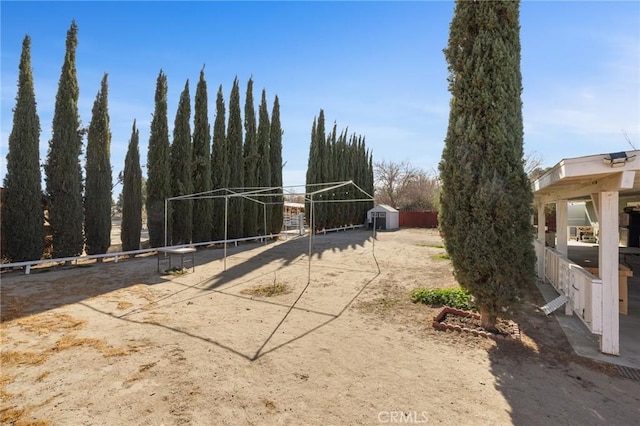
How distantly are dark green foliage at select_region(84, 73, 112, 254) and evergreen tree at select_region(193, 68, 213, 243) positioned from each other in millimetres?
3588

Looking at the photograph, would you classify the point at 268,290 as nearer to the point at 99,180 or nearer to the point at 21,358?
Result: the point at 21,358

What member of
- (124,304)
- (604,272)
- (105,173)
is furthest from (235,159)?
(604,272)

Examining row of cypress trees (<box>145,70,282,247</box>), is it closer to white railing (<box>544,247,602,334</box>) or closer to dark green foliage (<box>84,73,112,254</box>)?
dark green foliage (<box>84,73,112,254</box>)

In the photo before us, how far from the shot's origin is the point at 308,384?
301cm

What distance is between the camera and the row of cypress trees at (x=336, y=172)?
2417cm

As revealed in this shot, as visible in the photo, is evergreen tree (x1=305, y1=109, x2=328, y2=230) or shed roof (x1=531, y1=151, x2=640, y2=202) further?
evergreen tree (x1=305, y1=109, x2=328, y2=230)

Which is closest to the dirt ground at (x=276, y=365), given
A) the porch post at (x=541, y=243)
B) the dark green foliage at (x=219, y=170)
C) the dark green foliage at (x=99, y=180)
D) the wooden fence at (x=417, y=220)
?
the porch post at (x=541, y=243)

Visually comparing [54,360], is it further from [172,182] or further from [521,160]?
[172,182]

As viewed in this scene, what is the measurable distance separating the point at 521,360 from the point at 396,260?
741 cm

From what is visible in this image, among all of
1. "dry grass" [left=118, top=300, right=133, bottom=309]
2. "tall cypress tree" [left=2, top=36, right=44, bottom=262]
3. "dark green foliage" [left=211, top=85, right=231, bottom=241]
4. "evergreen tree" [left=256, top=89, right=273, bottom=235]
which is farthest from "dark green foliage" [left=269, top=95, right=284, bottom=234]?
"dry grass" [left=118, top=300, right=133, bottom=309]

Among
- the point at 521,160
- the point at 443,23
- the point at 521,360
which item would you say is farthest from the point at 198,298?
the point at 443,23

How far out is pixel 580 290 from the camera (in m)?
4.32

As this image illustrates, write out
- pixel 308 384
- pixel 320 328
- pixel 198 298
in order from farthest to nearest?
pixel 198 298
pixel 320 328
pixel 308 384

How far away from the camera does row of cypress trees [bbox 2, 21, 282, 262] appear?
8.65m
